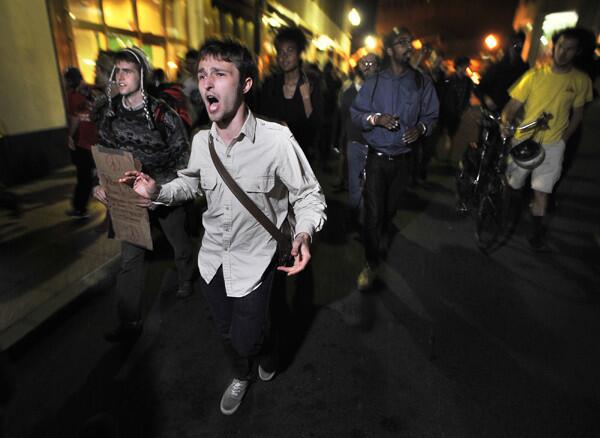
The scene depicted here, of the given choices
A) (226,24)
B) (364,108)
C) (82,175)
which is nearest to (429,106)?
(364,108)

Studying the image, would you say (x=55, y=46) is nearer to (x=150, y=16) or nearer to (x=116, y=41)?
(x=116, y=41)

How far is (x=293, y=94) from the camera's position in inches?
172

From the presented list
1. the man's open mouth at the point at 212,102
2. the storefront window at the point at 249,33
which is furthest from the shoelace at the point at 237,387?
the storefront window at the point at 249,33

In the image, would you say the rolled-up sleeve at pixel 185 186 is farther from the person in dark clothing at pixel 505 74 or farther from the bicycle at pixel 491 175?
the person in dark clothing at pixel 505 74

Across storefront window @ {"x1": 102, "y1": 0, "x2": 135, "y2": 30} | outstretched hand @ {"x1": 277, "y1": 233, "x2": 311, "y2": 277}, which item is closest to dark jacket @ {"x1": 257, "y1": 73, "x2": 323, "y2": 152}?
outstretched hand @ {"x1": 277, "y1": 233, "x2": 311, "y2": 277}

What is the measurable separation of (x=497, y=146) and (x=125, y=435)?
5.03 metres

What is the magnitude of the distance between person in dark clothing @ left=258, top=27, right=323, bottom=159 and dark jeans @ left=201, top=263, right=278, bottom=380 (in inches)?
99.6

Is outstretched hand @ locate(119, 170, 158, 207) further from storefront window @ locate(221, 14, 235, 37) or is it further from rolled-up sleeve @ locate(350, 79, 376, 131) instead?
storefront window @ locate(221, 14, 235, 37)

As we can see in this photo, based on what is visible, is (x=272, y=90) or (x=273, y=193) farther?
(x=272, y=90)

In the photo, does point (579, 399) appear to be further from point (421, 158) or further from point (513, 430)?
point (421, 158)

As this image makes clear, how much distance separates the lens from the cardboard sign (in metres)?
2.41

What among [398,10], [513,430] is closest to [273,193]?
[513,430]

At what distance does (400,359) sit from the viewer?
116 inches

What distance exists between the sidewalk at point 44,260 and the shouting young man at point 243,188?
1.86 meters
